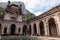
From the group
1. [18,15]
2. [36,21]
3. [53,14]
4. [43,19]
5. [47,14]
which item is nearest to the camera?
[53,14]

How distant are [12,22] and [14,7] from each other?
33.8 feet

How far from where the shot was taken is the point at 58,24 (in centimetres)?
1908

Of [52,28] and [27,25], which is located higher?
[27,25]

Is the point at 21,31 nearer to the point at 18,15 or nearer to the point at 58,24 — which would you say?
the point at 18,15

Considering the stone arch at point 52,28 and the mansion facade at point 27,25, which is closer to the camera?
the mansion facade at point 27,25

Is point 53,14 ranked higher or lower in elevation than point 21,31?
higher

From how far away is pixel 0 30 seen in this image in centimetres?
2988

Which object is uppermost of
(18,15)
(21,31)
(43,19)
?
(18,15)

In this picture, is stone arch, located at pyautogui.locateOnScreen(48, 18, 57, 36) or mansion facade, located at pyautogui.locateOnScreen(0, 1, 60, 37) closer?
mansion facade, located at pyautogui.locateOnScreen(0, 1, 60, 37)

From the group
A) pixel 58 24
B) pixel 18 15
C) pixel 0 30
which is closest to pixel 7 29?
pixel 0 30

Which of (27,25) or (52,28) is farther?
(27,25)

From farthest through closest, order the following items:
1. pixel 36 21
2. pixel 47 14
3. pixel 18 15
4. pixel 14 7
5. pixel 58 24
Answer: pixel 14 7
pixel 18 15
pixel 36 21
pixel 47 14
pixel 58 24

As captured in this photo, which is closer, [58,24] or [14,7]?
[58,24]

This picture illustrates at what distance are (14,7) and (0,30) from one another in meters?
13.7
